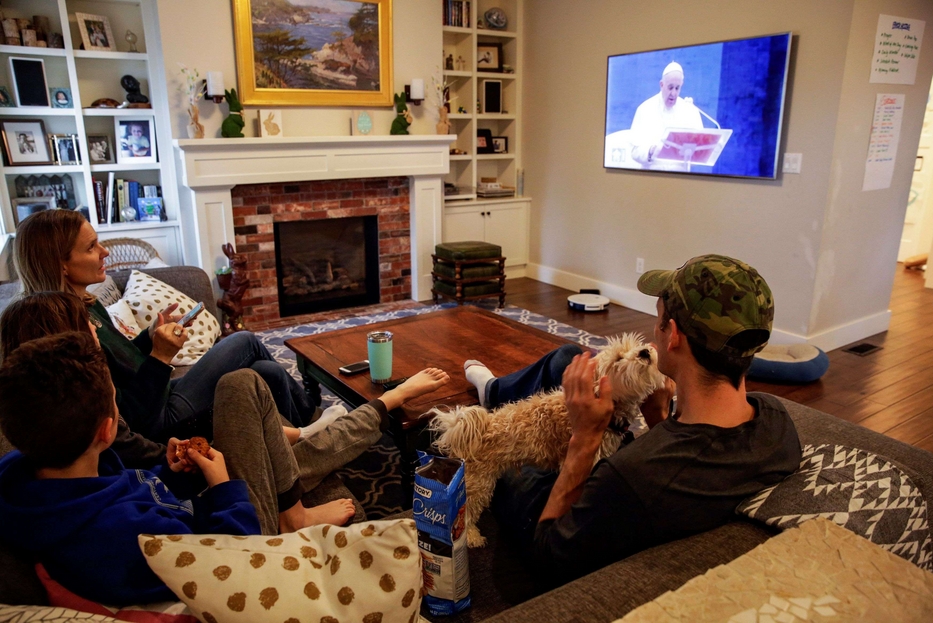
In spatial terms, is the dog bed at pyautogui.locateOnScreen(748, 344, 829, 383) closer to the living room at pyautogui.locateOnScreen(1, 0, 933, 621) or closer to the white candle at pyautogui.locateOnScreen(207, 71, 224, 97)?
the living room at pyautogui.locateOnScreen(1, 0, 933, 621)

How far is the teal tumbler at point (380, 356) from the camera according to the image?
231 centimetres

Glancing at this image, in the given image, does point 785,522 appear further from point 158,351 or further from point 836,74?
point 836,74

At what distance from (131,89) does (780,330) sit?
15.0ft

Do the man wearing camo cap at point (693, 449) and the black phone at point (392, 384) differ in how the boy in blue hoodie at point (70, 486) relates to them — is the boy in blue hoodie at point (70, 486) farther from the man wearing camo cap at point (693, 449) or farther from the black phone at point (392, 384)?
the black phone at point (392, 384)

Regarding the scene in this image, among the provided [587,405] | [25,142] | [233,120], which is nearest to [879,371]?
[587,405]

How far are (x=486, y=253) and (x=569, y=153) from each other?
1.20 m

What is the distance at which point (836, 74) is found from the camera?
355 cm

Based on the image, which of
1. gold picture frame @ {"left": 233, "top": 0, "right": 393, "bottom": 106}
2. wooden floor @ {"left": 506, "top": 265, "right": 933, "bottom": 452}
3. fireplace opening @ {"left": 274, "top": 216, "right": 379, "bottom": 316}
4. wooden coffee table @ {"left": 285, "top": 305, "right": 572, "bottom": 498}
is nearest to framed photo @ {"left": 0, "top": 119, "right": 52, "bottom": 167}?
gold picture frame @ {"left": 233, "top": 0, "right": 393, "bottom": 106}

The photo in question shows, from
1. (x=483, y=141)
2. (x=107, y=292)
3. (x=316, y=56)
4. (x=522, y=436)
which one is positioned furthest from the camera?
(x=483, y=141)

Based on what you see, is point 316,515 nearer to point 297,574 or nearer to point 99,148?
point 297,574

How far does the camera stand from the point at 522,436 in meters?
1.62

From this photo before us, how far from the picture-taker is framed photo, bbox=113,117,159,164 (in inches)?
179

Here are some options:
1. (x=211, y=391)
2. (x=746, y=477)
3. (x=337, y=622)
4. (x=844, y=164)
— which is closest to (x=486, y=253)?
(x=844, y=164)

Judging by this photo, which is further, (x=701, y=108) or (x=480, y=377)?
(x=701, y=108)
